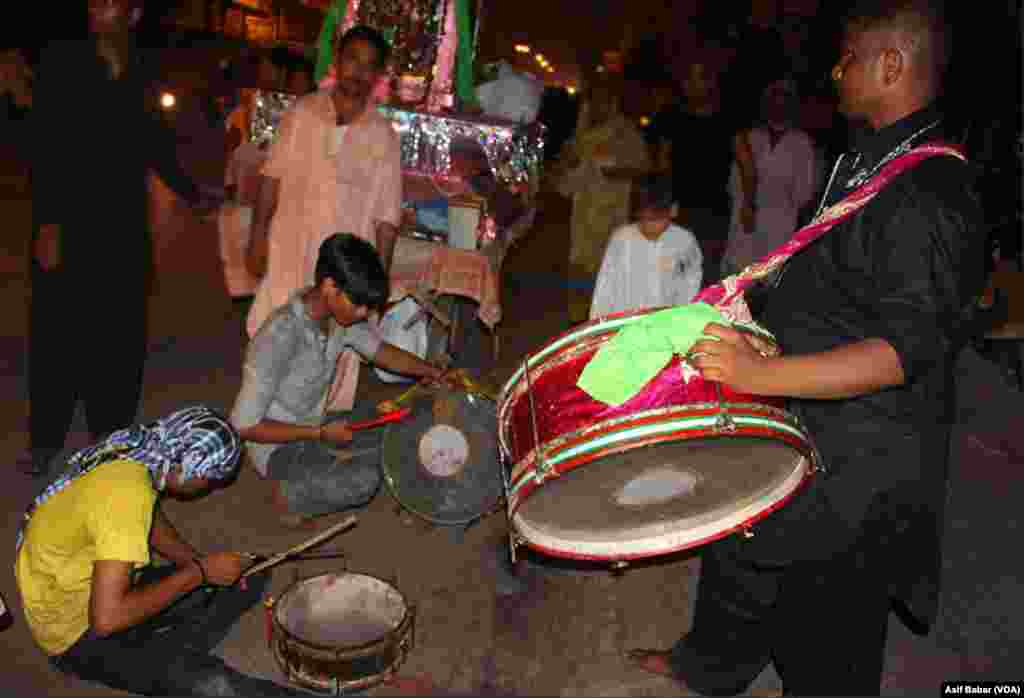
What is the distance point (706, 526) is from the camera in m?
2.35

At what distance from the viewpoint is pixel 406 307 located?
5281mm

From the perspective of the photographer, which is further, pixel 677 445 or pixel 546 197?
pixel 546 197

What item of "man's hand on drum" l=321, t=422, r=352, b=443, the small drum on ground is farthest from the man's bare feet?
→ "man's hand on drum" l=321, t=422, r=352, b=443

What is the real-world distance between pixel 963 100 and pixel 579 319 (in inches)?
122

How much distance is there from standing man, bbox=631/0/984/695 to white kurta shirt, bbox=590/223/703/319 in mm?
2091

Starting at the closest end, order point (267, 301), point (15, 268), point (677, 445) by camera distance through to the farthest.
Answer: point (677, 445) → point (267, 301) → point (15, 268)

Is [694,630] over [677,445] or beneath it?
beneath

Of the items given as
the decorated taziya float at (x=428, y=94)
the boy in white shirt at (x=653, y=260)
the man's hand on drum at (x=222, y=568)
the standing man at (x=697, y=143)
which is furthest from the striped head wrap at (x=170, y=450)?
the standing man at (x=697, y=143)

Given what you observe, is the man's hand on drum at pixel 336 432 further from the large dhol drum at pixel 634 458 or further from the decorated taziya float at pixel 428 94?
the decorated taziya float at pixel 428 94

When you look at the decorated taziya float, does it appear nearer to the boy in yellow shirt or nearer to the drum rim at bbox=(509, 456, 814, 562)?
the boy in yellow shirt

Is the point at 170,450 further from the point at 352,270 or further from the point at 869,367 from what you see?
the point at 869,367

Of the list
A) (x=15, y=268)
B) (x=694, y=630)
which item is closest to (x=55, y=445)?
(x=694, y=630)

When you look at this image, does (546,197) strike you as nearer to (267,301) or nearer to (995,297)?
(995,297)

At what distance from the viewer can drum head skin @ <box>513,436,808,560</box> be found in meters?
2.21
